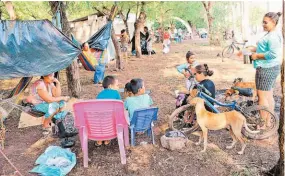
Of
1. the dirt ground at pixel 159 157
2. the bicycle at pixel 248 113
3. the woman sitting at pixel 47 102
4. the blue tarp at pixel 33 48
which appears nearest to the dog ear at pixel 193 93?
the bicycle at pixel 248 113

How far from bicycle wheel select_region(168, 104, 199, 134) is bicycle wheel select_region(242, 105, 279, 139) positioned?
0.64 meters

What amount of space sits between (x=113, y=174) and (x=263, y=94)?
2078 mm

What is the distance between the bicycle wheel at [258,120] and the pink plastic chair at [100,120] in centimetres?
158

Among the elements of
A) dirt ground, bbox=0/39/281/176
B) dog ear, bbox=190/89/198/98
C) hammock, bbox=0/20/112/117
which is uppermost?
hammock, bbox=0/20/112/117

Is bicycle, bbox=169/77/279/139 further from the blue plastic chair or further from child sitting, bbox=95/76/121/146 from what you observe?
child sitting, bbox=95/76/121/146

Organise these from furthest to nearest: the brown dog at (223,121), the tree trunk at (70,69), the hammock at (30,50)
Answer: the tree trunk at (70,69) → the hammock at (30,50) → the brown dog at (223,121)

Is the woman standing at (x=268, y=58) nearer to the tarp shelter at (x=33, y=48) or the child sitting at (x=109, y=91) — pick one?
the child sitting at (x=109, y=91)

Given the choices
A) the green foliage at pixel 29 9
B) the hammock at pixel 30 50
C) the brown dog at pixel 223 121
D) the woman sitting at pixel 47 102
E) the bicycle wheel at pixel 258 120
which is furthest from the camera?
the green foliage at pixel 29 9

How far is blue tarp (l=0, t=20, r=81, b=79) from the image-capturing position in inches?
172

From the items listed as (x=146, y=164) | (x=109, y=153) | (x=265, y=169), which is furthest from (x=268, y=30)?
(x=109, y=153)

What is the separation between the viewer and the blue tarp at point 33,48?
14.3 feet

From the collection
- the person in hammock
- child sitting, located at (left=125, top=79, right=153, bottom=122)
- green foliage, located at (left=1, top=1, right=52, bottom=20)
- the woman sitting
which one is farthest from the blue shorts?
green foliage, located at (left=1, top=1, right=52, bottom=20)

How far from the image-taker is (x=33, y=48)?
458 centimetres

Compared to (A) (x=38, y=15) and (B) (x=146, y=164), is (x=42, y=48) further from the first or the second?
(A) (x=38, y=15)
